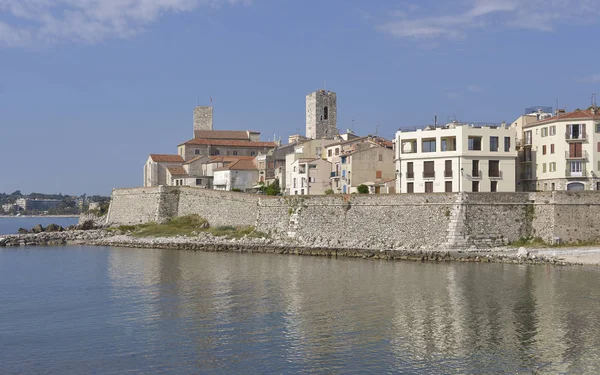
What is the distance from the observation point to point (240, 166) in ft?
242

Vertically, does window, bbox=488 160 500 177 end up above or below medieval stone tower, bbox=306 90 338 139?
below

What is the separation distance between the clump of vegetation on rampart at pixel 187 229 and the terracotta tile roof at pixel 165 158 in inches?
534

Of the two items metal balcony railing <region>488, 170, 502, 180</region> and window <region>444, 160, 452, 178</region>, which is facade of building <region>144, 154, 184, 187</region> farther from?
metal balcony railing <region>488, 170, 502, 180</region>

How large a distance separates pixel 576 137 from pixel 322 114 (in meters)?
40.4

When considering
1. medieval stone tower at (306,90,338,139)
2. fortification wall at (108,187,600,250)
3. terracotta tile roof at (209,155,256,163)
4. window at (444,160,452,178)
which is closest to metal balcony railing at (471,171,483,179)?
window at (444,160,452,178)

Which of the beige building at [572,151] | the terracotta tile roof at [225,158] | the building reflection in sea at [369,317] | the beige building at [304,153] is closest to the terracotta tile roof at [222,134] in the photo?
the terracotta tile roof at [225,158]

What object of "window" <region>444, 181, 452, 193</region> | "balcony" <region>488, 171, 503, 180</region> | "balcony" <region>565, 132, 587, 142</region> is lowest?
"window" <region>444, 181, 452, 193</region>

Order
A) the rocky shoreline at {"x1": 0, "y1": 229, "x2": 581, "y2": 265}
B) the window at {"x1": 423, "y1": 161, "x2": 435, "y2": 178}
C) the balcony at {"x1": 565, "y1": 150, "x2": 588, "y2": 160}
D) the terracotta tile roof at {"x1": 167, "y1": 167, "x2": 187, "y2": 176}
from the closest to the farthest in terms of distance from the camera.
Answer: the rocky shoreline at {"x1": 0, "y1": 229, "x2": 581, "y2": 265}, the balcony at {"x1": 565, "y1": 150, "x2": 588, "y2": 160}, the window at {"x1": 423, "y1": 161, "x2": 435, "y2": 178}, the terracotta tile roof at {"x1": 167, "y1": 167, "x2": 187, "y2": 176}

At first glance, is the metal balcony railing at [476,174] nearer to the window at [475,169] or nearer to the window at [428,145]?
the window at [475,169]

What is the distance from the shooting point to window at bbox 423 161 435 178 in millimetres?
51031

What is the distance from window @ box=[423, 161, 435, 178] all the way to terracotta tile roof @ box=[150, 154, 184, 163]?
120 feet

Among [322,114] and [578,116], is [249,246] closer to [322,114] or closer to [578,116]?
[578,116]

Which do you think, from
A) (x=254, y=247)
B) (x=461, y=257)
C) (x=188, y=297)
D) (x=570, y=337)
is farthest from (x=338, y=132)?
(x=570, y=337)

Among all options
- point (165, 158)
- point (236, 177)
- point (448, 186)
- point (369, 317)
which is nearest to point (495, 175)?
point (448, 186)
